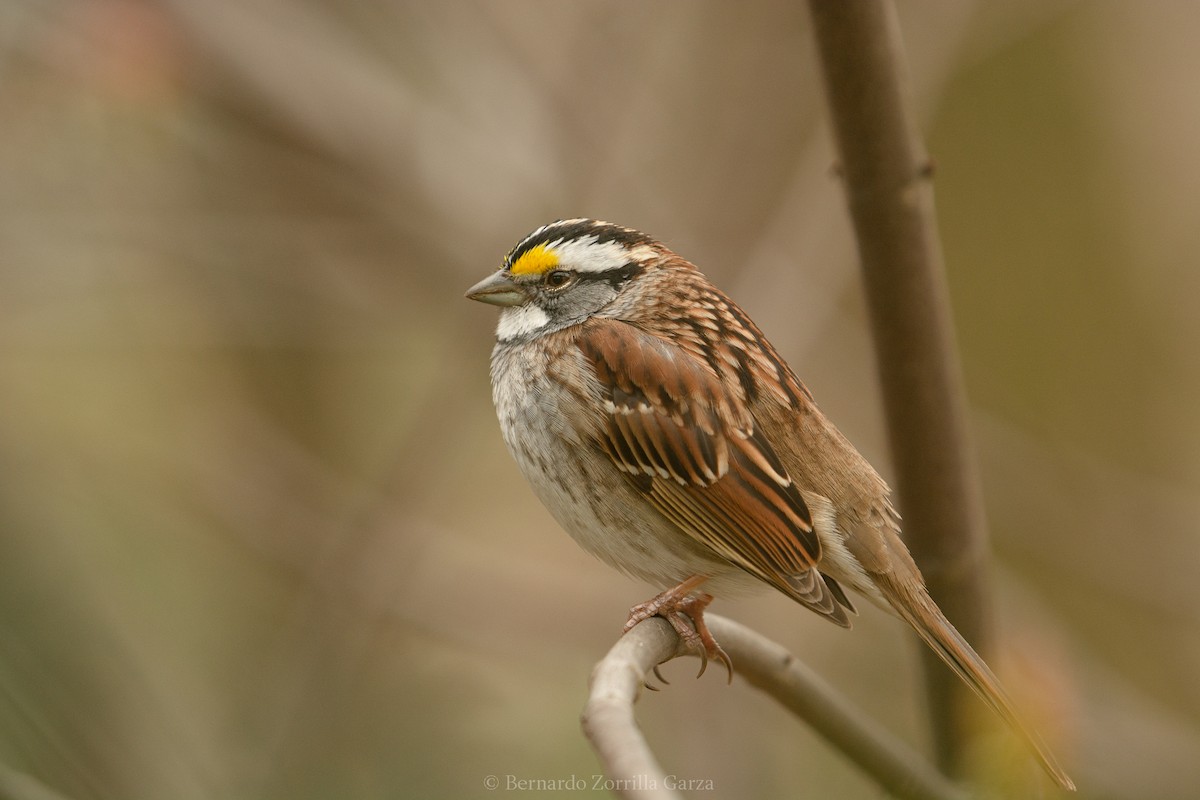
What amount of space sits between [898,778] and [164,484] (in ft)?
13.0

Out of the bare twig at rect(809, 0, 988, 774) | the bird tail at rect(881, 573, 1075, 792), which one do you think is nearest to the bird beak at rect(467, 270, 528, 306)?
the bare twig at rect(809, 0, 988, 774)

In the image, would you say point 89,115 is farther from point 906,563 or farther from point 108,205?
point 906,563

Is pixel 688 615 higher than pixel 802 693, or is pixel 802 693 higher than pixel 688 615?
pixel 688 615

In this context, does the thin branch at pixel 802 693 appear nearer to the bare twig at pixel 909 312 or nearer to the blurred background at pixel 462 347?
the bare twig at pixel 909 312

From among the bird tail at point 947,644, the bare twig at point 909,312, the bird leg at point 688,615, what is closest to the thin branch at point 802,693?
the bird leg at point 688,615

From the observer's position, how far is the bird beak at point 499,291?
3.50m

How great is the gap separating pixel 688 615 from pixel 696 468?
15.6 inches

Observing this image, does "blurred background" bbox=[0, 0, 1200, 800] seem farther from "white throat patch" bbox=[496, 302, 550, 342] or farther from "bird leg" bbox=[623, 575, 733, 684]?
"white throat patch" bbox=[496, 302, 550, 342]

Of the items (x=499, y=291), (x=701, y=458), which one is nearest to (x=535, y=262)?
(x=499, y=291)

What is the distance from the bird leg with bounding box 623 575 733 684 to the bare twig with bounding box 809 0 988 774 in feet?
1.77

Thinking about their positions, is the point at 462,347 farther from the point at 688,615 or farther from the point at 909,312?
the point at 909,312

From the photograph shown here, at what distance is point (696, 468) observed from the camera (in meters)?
3.29

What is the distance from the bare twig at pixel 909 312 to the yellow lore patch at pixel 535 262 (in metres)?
1.05

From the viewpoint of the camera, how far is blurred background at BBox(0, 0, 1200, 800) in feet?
14.3
